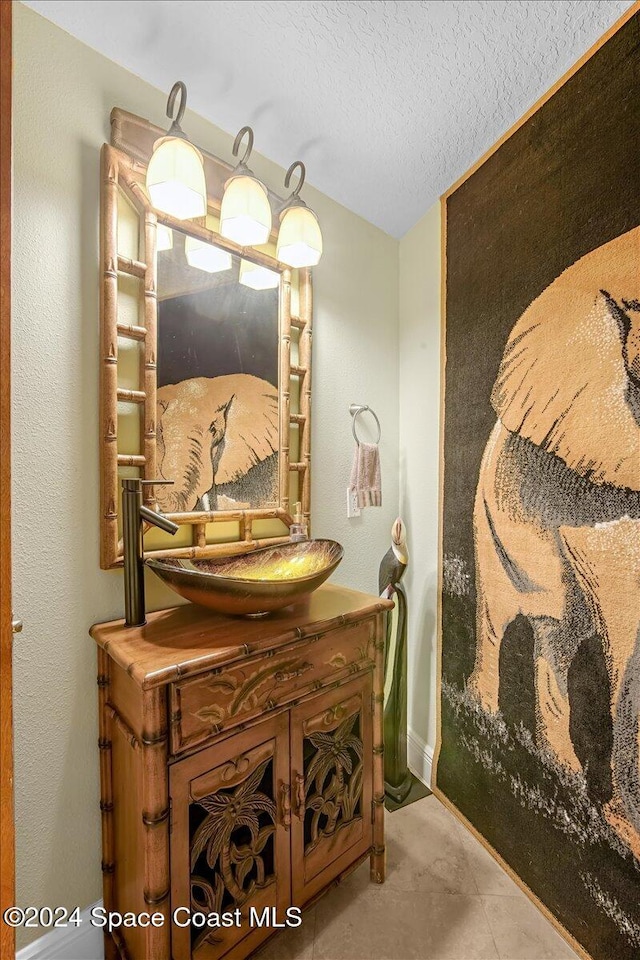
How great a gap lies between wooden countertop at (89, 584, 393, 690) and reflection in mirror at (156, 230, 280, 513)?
349mm

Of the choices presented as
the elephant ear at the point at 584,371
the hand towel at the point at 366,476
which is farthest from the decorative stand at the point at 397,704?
the elephant ear at the point at 584,371

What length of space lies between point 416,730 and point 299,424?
1.46m

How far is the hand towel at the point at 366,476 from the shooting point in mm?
1677

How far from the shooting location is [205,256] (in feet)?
4.29

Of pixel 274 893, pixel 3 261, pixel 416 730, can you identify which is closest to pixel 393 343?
pixel 3 261

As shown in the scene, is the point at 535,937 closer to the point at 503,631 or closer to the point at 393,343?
the point at 503,631

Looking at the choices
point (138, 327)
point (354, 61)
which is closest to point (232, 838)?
point (138, 327)

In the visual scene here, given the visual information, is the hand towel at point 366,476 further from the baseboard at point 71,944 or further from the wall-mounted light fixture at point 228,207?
the baseboard at point 71,944

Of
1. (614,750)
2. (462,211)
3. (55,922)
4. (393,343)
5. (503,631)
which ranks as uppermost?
(462,211)

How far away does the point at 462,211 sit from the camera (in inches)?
60.7

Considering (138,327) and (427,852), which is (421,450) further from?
(427,852)

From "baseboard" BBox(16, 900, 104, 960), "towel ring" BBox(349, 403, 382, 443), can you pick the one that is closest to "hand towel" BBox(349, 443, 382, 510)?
"towel ring" BBox(349, 403, 382, 443)

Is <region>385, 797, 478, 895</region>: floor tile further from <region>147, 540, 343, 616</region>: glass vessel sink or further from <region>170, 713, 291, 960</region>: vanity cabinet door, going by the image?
<region>147, 540, 343, 616</region>: glass vessel sink

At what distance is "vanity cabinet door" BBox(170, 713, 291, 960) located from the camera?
89cm
